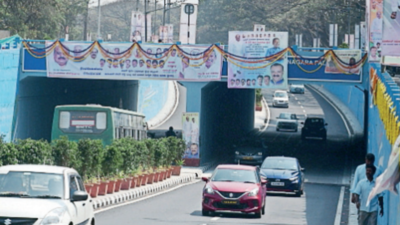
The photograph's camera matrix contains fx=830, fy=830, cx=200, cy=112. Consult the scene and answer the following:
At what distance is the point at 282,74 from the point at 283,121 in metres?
30.9

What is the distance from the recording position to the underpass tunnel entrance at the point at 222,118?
46719mm

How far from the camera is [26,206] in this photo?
11.6 metres

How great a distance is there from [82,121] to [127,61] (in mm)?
10325

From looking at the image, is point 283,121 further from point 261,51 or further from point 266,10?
point 266,10

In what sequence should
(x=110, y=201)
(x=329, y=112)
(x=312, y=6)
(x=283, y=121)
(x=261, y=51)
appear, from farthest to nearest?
(x=312, y=6), (x=329, y=112), (x=283, y=121), (x=261, y=51), (x=110, y=201)

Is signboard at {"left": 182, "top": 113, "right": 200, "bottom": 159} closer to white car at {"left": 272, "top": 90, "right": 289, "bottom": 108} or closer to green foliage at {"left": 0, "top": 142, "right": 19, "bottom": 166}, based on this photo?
green foliage at {"left": 0, "top": 142, "right": 19, "bottom": 166}

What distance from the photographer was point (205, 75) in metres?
43.5

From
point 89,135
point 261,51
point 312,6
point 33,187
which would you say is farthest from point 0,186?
point 312,6

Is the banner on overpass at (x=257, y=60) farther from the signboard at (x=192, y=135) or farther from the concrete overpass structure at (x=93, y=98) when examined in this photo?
the signboard at (x=192, y=135)

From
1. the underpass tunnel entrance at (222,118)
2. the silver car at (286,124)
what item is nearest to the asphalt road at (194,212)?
the underpass tunnel entrance at (222,118)

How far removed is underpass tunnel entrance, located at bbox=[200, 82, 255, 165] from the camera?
153ft

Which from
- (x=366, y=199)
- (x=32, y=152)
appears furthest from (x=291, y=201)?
(x=366, y=199)

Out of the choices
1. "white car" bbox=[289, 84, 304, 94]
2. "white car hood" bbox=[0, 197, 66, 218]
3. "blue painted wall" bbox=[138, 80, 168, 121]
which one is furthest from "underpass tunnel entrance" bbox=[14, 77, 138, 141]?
"white car" bbox=[289, 84, 304, 94]

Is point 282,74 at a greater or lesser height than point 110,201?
greater
